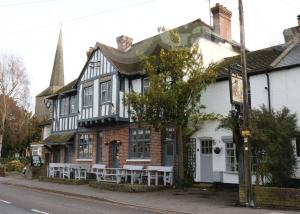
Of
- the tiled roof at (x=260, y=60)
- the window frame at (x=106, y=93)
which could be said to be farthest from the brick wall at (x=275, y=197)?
the window frame at (x=106, y=93)

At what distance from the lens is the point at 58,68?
58.8 m

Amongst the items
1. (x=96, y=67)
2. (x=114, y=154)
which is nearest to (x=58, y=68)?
(x=96, y=67)

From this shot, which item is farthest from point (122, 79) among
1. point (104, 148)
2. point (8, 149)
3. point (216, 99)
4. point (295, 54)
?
point (8, 149)

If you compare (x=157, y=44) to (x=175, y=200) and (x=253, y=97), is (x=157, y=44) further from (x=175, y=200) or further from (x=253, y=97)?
(x=175, y=200)

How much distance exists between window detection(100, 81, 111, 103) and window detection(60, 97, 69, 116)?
575cm

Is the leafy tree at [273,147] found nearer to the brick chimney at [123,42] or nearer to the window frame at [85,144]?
the window frame at [85,144]

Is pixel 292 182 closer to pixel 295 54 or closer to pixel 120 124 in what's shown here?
pixel 295 54

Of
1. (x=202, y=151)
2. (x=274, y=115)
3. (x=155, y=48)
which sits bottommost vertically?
(x=202, y=151)

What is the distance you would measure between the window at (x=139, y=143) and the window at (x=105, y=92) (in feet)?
9.08

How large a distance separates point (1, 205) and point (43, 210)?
213 centimetres

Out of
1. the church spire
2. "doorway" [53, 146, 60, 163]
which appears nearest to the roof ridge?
"doorway" [53, 146, 60, 163]

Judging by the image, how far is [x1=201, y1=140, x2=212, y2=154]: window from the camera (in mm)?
19656

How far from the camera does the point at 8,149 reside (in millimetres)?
51812

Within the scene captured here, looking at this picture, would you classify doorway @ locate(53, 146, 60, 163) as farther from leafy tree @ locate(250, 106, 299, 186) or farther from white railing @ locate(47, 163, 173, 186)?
leafy tree @ locate(250, 106, 299, 186)
